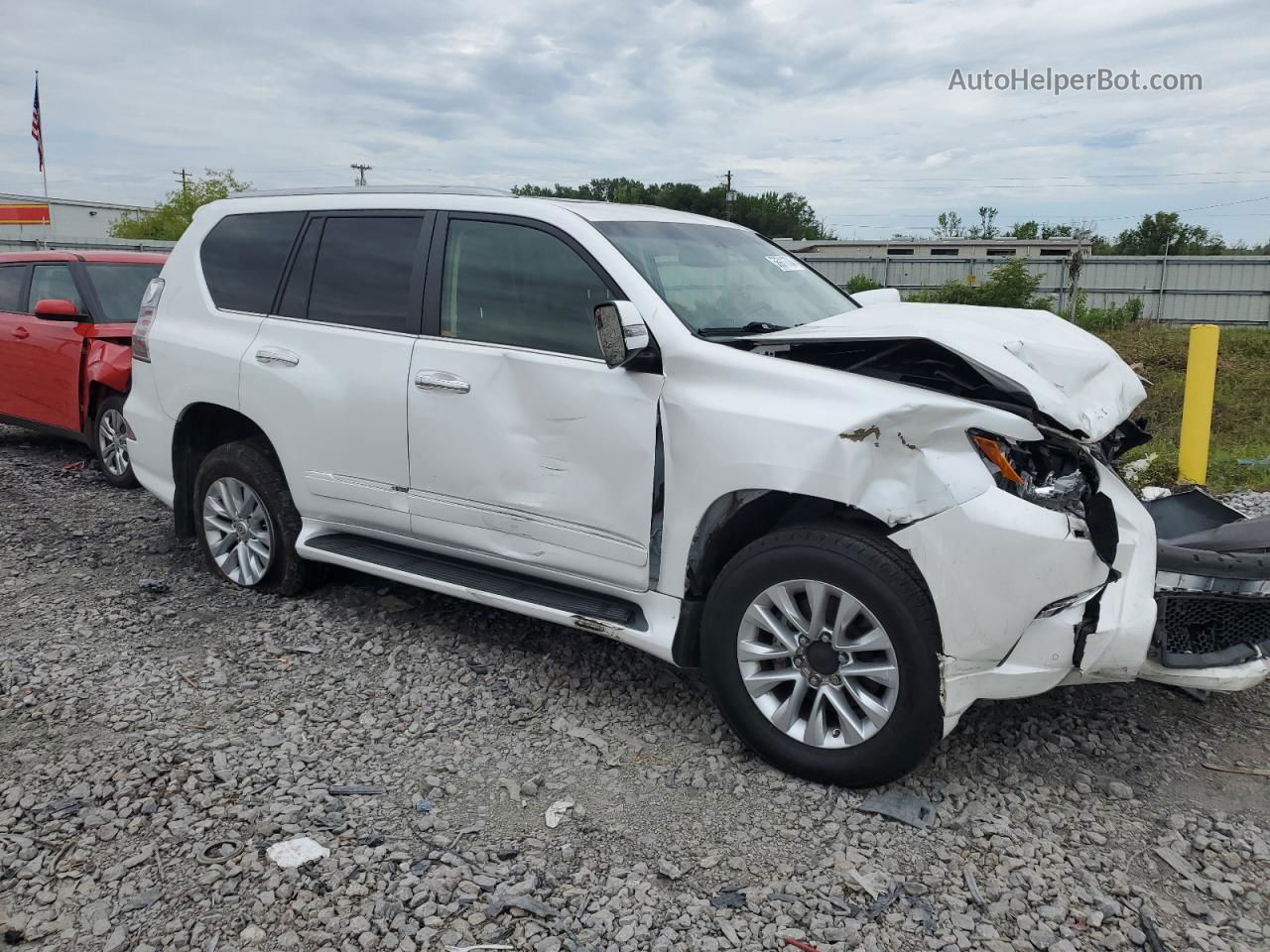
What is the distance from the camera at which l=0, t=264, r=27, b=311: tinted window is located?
815 cm

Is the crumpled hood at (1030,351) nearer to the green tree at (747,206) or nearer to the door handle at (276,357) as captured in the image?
the door handle at (276,357)

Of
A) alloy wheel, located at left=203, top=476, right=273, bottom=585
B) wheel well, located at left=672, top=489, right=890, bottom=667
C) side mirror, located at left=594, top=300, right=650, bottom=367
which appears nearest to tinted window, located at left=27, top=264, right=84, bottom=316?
alloy wheel, located at left=203, top=476, right=273, bottom=585

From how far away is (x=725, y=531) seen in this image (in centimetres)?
340

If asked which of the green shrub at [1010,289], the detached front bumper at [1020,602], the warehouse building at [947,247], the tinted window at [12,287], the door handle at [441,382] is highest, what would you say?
the warehouse building at [947,247]

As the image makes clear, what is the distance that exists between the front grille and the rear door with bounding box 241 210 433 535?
9.55ft

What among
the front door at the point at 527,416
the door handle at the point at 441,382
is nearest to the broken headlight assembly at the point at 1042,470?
the front door at the point at 527,416

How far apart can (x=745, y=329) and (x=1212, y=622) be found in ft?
6.12

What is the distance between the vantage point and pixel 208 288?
16.1ft

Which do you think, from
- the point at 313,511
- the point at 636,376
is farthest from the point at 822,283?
the point at 313,511

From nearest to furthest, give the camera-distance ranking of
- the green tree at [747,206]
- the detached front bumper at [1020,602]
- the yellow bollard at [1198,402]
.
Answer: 1. the detached front bumper at [1020,602]
2. the yellow bollard at [1198,402]
3. the green tree at [747,206]

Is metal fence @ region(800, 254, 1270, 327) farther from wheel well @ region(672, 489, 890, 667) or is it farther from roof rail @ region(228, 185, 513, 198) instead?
wheel well @ region(672, 489, 890, 667)

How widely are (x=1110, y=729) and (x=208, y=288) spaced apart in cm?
452

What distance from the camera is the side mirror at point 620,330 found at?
3361 mm

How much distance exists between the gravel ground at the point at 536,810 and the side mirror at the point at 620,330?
56.0 inches
